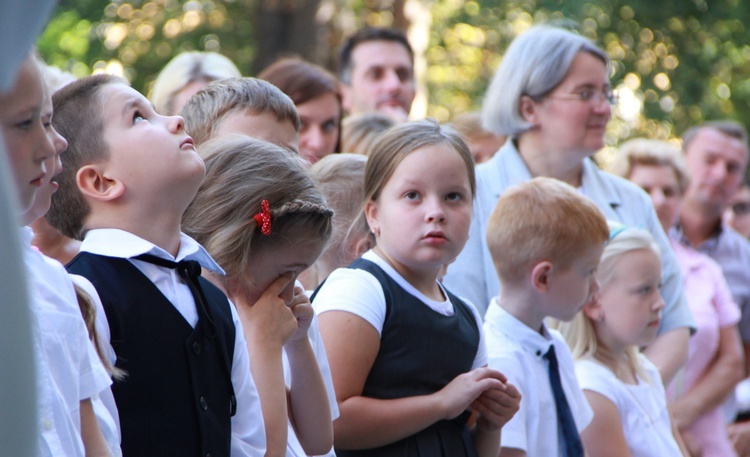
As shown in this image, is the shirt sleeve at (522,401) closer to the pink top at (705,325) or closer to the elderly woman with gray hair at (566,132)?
the elderly woman with gray hair at (566,132)

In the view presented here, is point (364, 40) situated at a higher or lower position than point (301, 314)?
lower

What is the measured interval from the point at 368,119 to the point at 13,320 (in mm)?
4382

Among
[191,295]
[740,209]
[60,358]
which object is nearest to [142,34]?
[740,209]

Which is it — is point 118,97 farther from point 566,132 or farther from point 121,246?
point 566,132

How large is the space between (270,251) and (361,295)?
1.86 feet

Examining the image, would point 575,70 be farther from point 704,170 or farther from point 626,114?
point 626,114

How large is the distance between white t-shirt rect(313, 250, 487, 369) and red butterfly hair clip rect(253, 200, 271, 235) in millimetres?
588

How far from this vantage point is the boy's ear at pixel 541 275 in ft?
12.3

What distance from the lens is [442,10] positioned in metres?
13.8

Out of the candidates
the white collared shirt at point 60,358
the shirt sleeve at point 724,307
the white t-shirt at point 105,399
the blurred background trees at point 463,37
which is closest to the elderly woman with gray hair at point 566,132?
the shirt sleeve at point 724,307

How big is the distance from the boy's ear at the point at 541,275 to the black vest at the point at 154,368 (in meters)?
1.67

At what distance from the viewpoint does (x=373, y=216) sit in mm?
3506

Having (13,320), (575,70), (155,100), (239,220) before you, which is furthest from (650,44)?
(13,320)

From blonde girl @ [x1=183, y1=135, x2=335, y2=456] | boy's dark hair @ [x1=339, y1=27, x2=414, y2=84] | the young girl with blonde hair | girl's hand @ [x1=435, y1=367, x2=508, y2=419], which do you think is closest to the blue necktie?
the young girl with blonde hair
